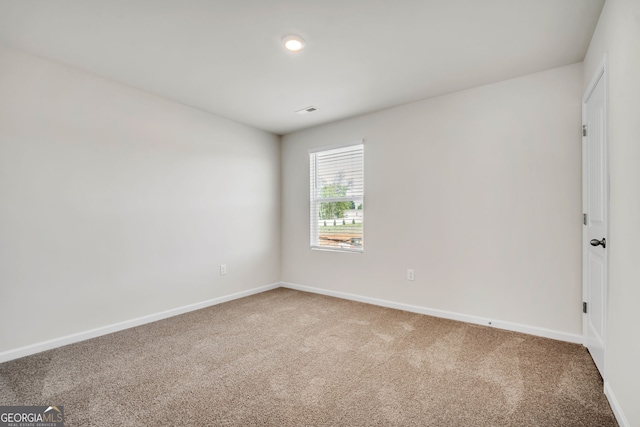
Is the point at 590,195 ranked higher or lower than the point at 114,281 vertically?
higher

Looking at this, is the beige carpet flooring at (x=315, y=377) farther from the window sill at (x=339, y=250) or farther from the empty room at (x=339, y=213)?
the window sill at (x=339, y=250)

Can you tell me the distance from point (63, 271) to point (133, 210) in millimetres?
783

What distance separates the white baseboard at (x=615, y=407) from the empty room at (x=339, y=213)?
0.12ft

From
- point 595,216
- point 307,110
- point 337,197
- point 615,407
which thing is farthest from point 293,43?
point 615,407

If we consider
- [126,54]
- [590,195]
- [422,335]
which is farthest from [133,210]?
[590,195]

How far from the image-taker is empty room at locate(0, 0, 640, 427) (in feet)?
5.86

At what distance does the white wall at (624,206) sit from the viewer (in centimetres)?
140

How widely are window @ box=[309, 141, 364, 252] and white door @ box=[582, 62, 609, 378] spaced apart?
87.1 inches

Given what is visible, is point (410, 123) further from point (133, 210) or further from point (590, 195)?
point (133, 210)

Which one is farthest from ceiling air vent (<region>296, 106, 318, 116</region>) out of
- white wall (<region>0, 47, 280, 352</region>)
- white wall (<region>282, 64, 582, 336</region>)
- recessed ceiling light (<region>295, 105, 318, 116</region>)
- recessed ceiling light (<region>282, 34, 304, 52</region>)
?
recessed ceiling light (<region>282, 34, 304, 52</region>)

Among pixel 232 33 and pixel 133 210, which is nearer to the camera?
pixel 232 33

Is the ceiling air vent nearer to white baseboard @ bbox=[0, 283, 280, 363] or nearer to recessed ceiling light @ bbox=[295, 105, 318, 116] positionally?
recessed ceiling light @ bbox=[295, 105, 318, 116]

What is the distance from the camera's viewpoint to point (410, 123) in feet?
11.6

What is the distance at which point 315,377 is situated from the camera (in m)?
2.08
